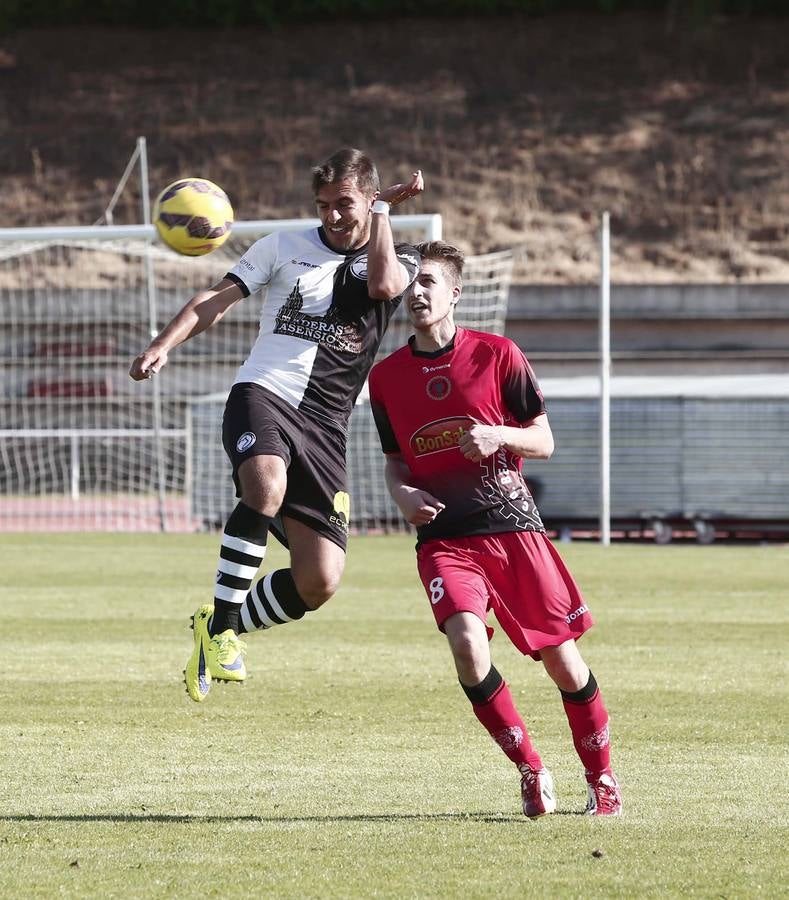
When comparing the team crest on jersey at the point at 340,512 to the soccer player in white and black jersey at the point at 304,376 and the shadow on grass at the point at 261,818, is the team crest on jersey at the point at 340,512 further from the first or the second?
the shadow on grass at the point at 261,818

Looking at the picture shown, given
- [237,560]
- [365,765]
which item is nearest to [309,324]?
[237,560]

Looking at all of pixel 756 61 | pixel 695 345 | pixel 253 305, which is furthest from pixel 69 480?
pixel 756 61

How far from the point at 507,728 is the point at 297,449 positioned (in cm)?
176

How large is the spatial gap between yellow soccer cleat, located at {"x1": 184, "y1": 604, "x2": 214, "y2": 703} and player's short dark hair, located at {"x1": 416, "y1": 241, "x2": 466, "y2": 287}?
1.83 meters

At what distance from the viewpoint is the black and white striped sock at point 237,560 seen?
711 cm

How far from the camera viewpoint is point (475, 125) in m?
51.6

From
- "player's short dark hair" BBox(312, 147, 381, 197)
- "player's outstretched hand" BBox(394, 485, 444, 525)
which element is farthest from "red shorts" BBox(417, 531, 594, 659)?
"player's short dark hair" BBox(312, 147, 381, 197)

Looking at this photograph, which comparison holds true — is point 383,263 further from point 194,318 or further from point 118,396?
point 118,396

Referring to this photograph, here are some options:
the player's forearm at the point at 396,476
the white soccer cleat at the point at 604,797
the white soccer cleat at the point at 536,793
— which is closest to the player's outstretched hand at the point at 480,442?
the player's forearm at the point at 396,476

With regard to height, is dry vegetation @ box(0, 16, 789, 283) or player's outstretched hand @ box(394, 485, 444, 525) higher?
dry vegetation @ box(0, 16, 789, 283)

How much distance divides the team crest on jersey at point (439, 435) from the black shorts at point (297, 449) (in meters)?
0.92

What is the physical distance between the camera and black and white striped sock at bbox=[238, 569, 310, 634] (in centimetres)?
737

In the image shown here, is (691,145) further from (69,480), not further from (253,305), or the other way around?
(69,480)

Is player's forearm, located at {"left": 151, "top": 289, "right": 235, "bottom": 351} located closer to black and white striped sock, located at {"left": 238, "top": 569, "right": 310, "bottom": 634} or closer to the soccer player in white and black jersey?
the soccer player in white and black jersey
